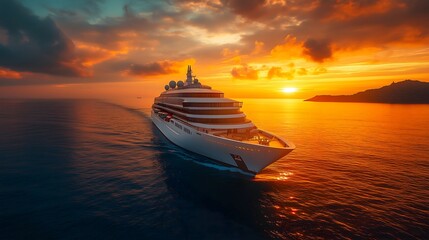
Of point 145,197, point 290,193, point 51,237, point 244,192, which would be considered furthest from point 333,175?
point 51,237

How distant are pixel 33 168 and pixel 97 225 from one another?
17841mm

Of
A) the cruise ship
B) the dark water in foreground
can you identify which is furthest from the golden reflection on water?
the cruise ship

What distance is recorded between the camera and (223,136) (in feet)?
90.5

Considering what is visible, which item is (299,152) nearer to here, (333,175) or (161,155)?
(333,175)

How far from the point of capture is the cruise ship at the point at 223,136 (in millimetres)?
23125

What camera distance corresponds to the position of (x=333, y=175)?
2606 cm

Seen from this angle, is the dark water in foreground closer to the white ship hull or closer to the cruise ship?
the white ship hull

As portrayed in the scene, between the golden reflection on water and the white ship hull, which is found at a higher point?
the white ship hull

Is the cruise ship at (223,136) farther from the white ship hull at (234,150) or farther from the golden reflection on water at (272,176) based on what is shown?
the golden reflection on water at (272,176)

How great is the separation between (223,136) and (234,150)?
3.78 m

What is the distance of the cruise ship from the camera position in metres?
23.1

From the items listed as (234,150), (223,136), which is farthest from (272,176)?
(223,136)

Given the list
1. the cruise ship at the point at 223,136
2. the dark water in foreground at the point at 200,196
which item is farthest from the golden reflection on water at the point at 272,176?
the cruise ship at the point at 223,136

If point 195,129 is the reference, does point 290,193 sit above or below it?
below
